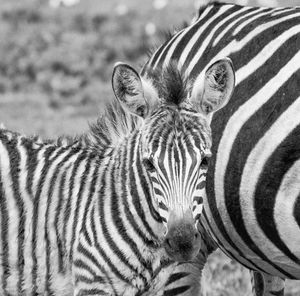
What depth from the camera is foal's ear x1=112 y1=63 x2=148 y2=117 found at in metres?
5.97

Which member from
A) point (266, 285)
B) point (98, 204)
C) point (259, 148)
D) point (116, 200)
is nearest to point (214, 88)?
point (259, 148)

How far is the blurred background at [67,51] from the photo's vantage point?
1855 cm

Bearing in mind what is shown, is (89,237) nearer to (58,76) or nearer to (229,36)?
(229,36)

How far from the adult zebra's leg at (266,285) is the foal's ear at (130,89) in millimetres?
2279

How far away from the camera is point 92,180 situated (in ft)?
21.0

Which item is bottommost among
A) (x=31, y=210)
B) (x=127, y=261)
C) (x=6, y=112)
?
(x=127, y=261)

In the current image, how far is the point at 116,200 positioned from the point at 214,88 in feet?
3.31

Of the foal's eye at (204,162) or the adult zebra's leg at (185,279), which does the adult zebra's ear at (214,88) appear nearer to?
the foal's eye at (204,162)

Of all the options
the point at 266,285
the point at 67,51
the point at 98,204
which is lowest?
the point at 266,285

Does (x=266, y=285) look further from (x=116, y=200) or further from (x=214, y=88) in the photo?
(x=214, y=88)

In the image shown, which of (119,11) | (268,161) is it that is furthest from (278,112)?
(119,11)

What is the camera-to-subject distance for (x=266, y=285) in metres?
7.68

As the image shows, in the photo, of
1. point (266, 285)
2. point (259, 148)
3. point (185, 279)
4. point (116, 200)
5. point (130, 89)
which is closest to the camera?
point (130, 89)

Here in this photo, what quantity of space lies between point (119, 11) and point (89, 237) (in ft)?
63.9
